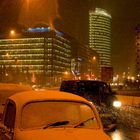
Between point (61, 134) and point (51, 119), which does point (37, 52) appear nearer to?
point (51, 119)

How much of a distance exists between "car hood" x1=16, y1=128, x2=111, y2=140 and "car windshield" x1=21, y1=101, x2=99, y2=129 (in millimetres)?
163

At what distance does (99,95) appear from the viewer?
17.1m

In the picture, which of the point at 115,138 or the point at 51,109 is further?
the point at 115,138

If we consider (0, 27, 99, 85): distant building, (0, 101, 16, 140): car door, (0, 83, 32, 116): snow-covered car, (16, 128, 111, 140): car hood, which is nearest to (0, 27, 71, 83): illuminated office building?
(0, 27, 99, 85): distant building

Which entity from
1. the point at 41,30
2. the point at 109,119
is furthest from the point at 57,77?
the point at 109,119

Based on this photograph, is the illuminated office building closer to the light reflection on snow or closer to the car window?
the light reflection on snow

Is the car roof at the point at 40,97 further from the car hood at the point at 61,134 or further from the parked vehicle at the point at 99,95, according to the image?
the parked vehicle at the point at 99,95

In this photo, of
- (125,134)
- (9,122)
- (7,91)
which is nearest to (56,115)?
(9,122)

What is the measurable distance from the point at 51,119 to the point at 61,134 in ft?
1.52

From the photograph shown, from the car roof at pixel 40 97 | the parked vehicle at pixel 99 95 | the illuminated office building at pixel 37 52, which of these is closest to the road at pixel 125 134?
the parked vehicle at pixel 99 95

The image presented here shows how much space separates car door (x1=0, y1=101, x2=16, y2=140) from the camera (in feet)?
17.8

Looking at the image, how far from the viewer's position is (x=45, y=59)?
162 meters

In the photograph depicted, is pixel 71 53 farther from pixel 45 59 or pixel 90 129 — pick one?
pixel 90 129

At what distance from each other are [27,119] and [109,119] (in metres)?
10.6
